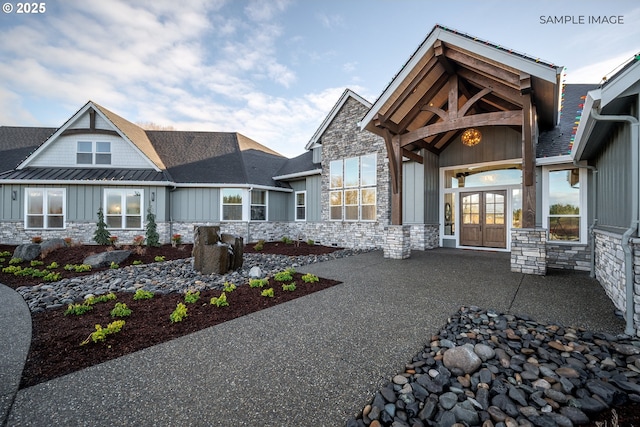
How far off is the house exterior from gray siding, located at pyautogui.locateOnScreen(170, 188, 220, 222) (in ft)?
0.17

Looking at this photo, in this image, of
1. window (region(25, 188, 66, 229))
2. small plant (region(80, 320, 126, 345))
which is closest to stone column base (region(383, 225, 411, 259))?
small plant (region(80, 320, 126, 345))

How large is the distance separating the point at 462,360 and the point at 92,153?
53.0 ft

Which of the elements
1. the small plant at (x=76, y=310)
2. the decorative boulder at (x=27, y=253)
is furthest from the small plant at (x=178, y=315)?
the decorative boulder at (x=27, y=253)

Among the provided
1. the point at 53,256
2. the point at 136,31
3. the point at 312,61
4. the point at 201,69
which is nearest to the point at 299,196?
the point at 312,61

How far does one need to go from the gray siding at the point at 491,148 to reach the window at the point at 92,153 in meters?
15.5

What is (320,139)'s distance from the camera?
12.2 metres

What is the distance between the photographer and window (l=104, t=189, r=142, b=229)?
38.1 feet

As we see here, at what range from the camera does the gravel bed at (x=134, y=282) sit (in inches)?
182

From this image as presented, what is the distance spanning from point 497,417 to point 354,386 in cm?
102

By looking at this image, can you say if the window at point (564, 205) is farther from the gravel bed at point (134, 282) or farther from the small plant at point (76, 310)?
the small plant at point (76, 310)

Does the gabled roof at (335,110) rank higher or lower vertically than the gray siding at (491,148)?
higher

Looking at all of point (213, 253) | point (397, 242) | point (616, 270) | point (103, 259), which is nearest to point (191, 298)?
point (213, 253)

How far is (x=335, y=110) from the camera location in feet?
37.4

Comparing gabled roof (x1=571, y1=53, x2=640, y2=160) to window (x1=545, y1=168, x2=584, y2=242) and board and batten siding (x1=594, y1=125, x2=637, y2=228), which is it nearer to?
board and batten siding (x1=594, y1=125, x2=637, y2=228)
